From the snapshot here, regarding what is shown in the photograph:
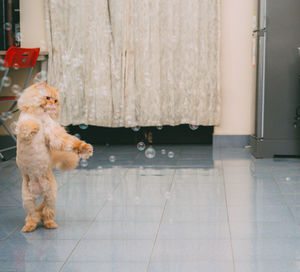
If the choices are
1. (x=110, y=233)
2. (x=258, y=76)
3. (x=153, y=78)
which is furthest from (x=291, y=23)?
(x=110, y=233)

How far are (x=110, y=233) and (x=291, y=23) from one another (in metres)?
2.73

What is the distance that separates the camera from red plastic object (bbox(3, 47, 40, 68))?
13.5 feet

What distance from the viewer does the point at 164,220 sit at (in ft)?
8.39

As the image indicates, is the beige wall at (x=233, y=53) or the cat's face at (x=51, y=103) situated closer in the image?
the cat's face at (x=51, y=103)

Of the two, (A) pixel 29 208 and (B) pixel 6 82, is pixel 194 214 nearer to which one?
(A) pixel 29 208

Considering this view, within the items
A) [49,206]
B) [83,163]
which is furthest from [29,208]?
[83,163]

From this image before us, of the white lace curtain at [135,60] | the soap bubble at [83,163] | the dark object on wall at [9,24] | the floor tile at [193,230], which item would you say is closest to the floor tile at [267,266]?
the floor tile at [193,230]

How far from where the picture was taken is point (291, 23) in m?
4.23

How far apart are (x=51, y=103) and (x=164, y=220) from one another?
2.69 ft

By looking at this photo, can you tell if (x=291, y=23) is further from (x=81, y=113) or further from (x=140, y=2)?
(x=81, y=113)

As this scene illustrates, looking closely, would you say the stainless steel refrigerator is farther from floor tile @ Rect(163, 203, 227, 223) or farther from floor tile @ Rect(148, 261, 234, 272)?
floor tile @ Rect(148, 261, 234, 272)

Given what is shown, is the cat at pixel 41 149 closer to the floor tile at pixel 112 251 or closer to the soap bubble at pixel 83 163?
the floor tile at pixel 112 251

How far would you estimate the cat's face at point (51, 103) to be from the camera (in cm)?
240

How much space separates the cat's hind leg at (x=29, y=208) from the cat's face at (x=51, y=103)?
13.3 inches
